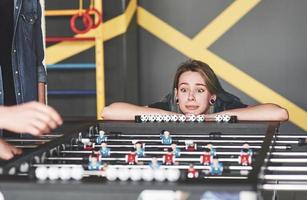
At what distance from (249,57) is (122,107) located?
2379 mm

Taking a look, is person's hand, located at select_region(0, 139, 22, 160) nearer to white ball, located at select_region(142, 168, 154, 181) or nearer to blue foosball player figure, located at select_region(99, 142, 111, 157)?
blue foosball player figure, located at select_region(99, 142, 111, 157)

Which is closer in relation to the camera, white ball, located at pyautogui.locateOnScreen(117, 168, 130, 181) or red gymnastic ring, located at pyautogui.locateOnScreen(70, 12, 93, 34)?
white ball, located at pyautogui.locateOnScreen(117, 168, 130, 181)

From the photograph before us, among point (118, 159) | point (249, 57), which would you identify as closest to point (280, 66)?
point (249, 57)

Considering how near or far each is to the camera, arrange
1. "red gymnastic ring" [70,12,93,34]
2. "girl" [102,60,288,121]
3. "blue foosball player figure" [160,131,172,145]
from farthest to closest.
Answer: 1. "red gymnastic ring" [70,12,93,34]
2. "girl" [102,60,288,121]
3. "blue foosball player figure" [160,131,172,145]

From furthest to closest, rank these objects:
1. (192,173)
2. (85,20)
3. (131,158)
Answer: (85,20), (131,158), (192,173)

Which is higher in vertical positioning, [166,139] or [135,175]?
[166,139]

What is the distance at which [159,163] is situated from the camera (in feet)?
5.36

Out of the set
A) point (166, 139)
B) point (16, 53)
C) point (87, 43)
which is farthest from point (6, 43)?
point (87, 43)

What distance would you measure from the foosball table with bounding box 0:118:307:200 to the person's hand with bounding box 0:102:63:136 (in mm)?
118

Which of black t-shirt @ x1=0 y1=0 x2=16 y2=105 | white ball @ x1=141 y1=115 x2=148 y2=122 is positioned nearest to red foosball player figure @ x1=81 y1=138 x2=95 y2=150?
white ball @ x1=141 y1=115 x2=148 y2=122

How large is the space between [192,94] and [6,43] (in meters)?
0.86

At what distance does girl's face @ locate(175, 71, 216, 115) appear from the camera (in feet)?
8.86

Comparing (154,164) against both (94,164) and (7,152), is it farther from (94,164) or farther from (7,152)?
(7,152)

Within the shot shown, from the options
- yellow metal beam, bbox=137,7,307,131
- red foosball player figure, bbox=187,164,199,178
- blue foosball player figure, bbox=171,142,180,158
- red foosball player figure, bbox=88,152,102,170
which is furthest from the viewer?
yellow metal beam, bbox=137,7,307,131
